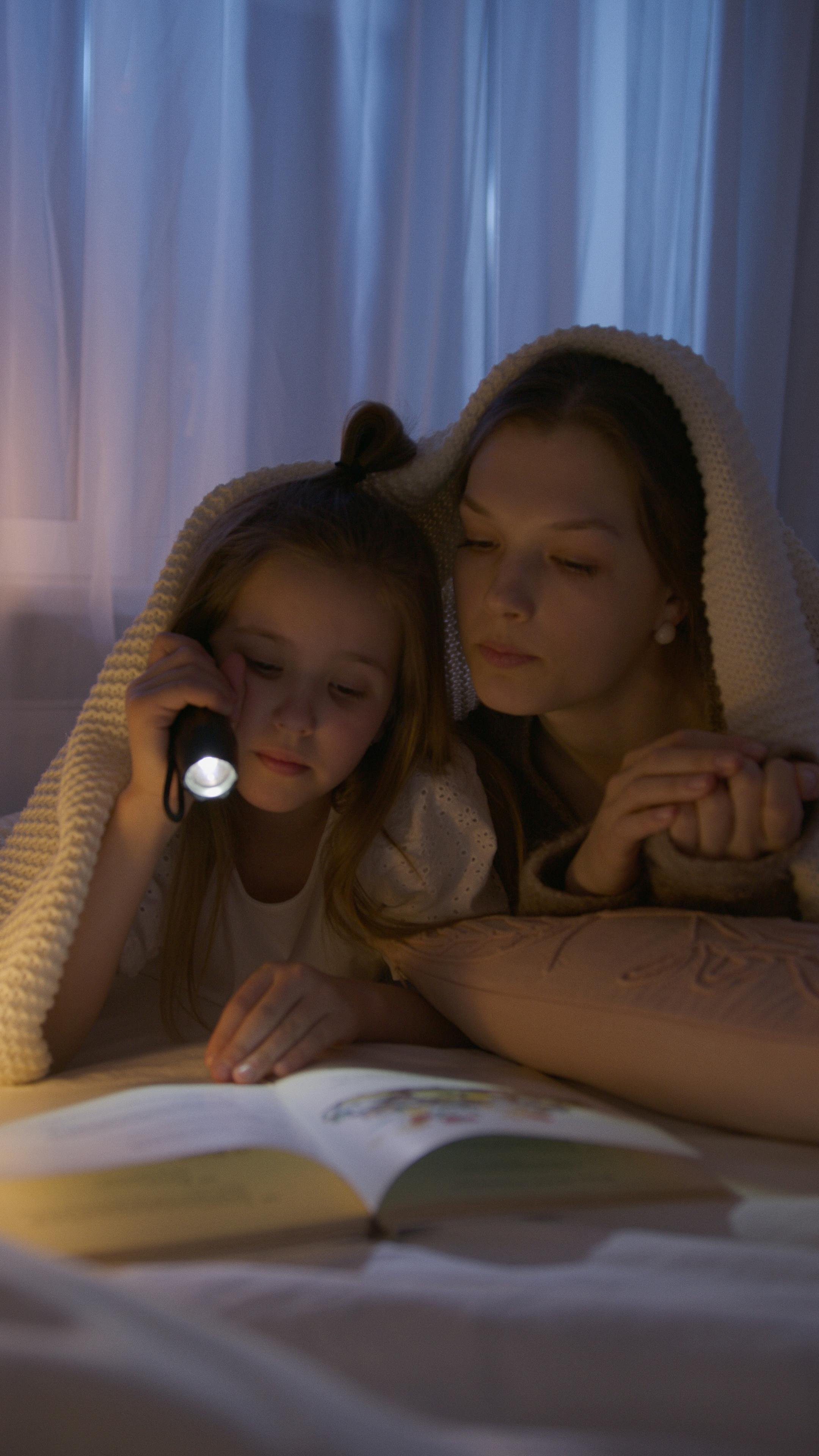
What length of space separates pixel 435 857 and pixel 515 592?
0.25 m

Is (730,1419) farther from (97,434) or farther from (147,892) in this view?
(97,434)

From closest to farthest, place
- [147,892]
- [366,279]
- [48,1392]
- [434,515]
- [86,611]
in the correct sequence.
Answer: [48,1392]
[147,892]
[434,515]
[86,611]
[366,279]

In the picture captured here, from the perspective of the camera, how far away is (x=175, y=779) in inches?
33.8

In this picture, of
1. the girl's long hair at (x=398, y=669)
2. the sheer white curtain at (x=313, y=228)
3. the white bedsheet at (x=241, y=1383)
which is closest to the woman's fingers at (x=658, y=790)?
the girl's long hair at (x=398, y=669)

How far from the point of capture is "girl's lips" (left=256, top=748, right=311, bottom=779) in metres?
0.94

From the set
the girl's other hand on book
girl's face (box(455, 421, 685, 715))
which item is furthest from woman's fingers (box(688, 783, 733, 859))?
the girl's other hand on book

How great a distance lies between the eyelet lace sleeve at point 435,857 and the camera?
3.20 ft

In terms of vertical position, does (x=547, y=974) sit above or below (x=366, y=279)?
below

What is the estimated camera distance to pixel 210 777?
2.56ft

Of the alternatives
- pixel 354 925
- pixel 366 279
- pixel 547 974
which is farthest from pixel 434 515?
pixel 366 279

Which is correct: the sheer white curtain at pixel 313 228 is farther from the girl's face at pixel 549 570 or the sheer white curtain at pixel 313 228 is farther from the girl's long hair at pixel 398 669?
the girl's face at pixel 549 570

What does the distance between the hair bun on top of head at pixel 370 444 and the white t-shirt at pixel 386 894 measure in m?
0.30

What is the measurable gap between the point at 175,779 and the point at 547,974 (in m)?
0.33

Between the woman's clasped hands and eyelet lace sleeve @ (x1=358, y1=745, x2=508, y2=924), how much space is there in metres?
0.15
